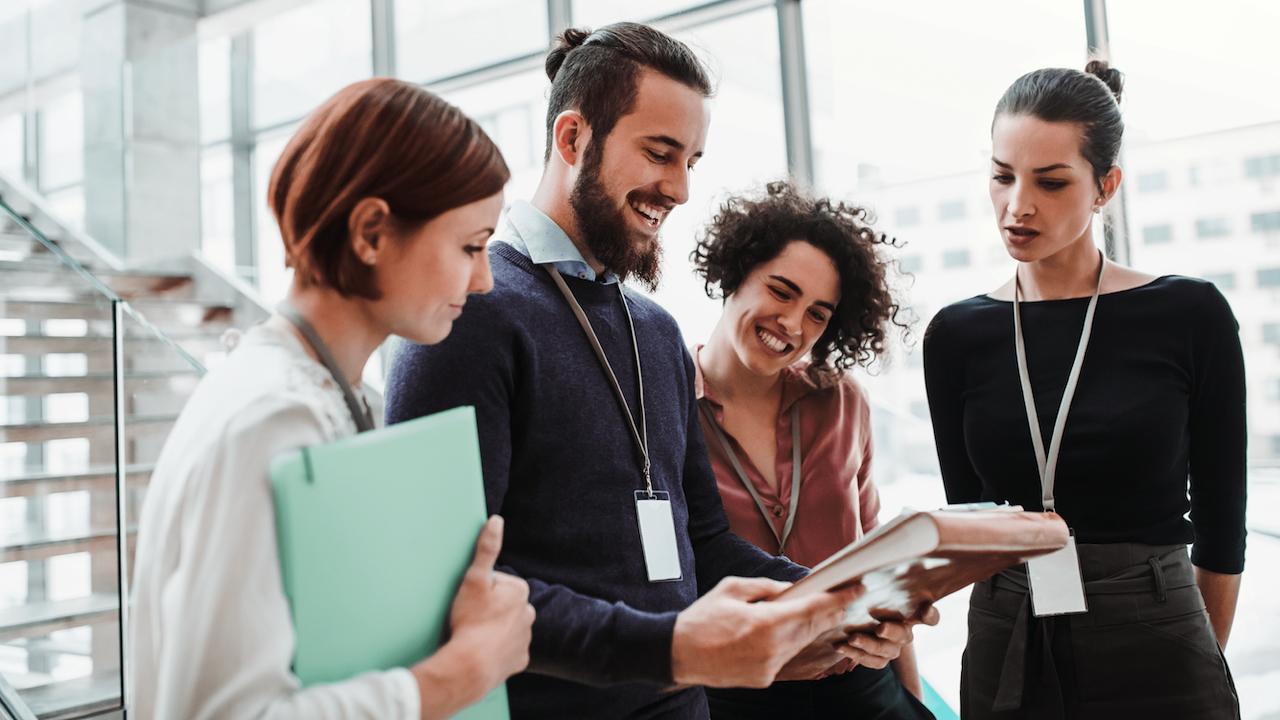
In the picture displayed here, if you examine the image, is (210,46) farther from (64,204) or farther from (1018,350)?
(1018,350)

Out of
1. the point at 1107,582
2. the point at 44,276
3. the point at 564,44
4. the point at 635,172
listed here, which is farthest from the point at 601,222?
the point at 44,276

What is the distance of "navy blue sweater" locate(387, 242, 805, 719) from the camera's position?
0.92 m

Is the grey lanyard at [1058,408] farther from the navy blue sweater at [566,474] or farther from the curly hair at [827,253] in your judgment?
the navy blue sweater at [566,474]

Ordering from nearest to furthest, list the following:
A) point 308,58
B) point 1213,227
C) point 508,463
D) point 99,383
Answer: point 508,463 < point 99,383 < point 1213,227 < point 308,58

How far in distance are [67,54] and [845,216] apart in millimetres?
5996

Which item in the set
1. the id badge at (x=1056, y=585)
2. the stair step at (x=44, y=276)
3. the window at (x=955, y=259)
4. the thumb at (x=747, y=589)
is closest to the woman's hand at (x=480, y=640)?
the thumb at (x=747, y=589)

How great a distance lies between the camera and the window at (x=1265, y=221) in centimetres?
288

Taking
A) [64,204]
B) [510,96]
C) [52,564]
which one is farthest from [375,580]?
[64,204]

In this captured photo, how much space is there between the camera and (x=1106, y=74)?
1.72 m

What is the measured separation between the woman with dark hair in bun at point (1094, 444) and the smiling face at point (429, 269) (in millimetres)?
1152

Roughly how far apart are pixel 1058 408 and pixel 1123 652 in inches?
17.8

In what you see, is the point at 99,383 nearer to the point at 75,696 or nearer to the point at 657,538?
the point at 75,696

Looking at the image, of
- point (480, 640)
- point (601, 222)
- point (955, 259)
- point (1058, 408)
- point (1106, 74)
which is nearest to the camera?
point (480, 640)

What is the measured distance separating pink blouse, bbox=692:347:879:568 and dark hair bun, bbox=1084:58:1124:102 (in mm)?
850
